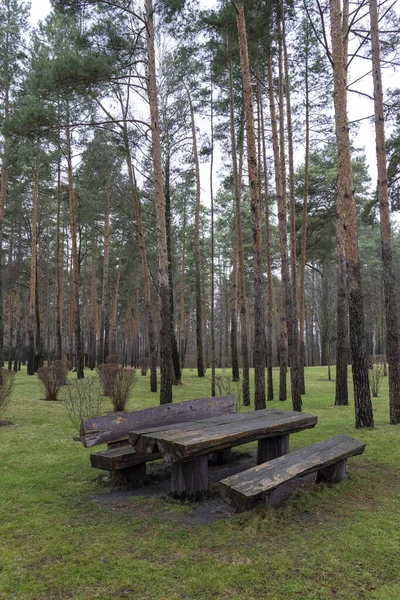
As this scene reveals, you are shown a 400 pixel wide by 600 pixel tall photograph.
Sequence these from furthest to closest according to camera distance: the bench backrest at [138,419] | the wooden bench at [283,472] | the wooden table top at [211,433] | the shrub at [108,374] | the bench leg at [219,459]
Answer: the shrub at [108,374] < the bench leg at [219,459] < the bench backrest at [138,419] < the wooden table top at [211,433] < the wooden bench at [283,472]

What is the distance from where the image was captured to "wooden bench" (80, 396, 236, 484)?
4128 mm

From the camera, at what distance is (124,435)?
4480 mm

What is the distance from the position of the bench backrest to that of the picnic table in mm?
339

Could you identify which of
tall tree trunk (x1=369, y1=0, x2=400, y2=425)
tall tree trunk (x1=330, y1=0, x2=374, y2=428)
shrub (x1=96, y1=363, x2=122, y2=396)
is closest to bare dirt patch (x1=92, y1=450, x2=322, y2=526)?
tall tree trunk (x1=330, y1=0, x2=374, y2=428)

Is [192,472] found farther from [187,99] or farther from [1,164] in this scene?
[187,99]

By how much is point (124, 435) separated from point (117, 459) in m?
0.46

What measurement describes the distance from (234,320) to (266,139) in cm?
721

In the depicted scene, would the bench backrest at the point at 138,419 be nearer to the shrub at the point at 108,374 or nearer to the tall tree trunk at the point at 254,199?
the tall tree trunk at the point at 254,199

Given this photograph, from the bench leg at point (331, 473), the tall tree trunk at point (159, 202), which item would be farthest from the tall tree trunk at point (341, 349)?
the bench leg at point (331, 473)

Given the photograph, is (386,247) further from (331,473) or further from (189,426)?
(189,426)

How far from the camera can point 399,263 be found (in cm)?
3481

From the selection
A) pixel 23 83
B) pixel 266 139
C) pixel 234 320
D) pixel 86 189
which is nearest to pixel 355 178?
pixel 266 139

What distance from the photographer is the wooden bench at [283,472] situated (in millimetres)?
3133

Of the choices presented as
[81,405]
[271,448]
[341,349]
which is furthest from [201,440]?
[341,349]
